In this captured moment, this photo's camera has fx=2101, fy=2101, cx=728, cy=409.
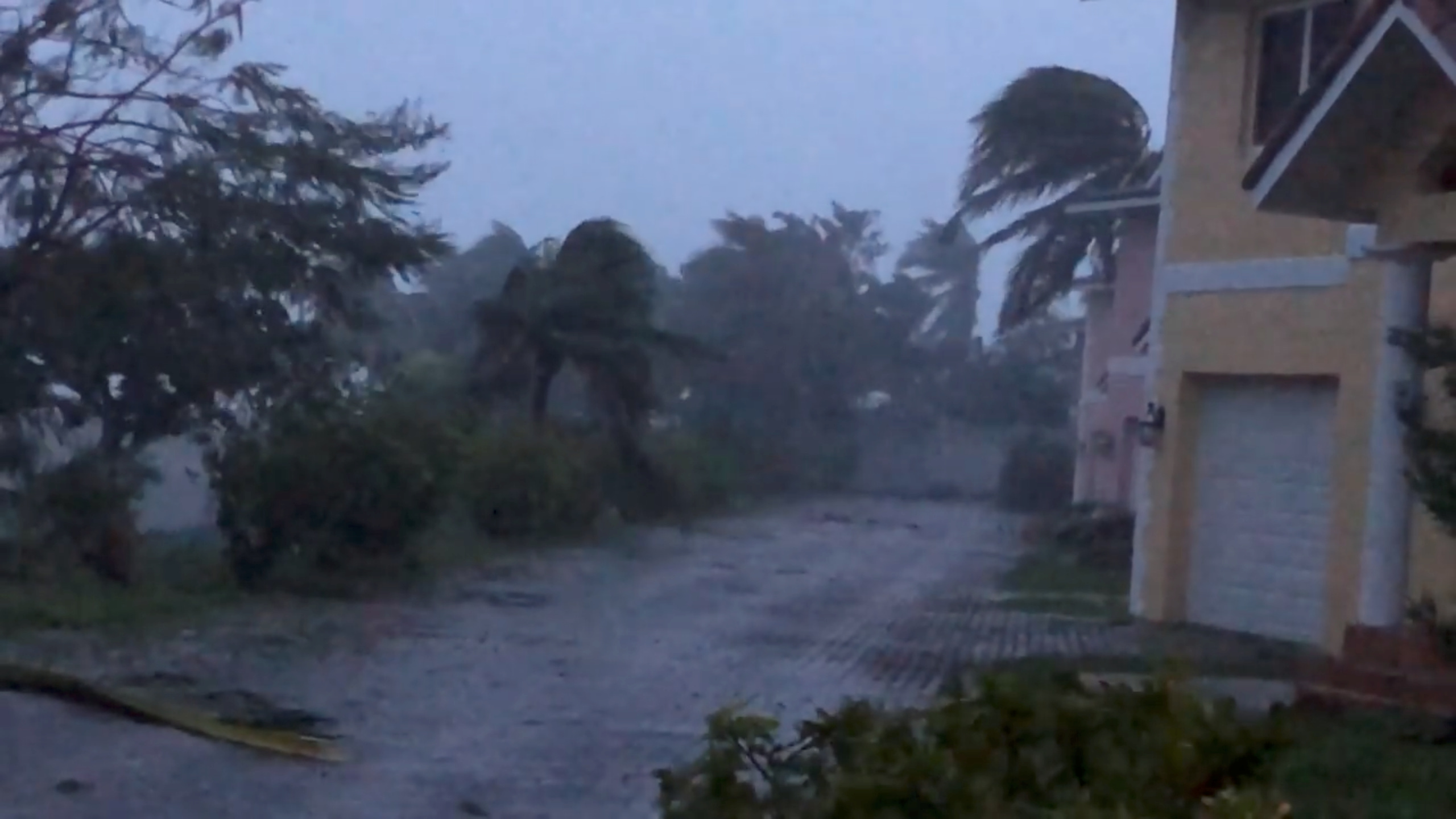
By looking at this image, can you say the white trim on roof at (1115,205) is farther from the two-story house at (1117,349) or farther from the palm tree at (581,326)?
the palm tree at (581,326)

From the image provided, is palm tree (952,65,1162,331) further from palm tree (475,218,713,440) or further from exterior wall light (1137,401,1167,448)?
exterior wall light (1137,401,1167,448)

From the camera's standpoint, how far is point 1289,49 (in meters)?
17.7

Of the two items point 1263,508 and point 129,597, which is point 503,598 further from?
point 1263,508

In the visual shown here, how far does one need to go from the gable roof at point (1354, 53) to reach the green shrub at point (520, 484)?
60.9 ft

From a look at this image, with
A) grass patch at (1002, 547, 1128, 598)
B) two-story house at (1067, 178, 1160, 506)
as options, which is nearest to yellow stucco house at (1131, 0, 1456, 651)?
grass patch at (1002, 547, 1128, 598)

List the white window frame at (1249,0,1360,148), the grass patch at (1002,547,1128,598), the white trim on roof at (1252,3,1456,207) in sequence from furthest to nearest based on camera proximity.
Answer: the grass patch at (1002,547,1128,598) → the white window frame at (1249,0,1360,148) → the white trim on roof at (1252,3,1456,207)

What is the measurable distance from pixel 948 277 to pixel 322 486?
2636 inches

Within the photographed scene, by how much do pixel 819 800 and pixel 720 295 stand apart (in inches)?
2128

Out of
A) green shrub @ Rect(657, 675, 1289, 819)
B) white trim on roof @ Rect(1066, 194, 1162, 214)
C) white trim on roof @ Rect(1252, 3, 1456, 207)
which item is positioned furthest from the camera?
white trim on roof @ Rect(1066, 194, 1162, 214)

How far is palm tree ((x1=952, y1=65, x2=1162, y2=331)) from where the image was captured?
41.1 meters

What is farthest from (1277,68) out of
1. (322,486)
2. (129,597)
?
(129,597)

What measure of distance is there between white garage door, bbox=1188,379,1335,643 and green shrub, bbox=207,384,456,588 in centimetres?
784

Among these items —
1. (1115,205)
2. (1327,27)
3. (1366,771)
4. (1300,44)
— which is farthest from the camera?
(1115,205)

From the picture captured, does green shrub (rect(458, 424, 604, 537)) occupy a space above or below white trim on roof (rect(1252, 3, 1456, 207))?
below
